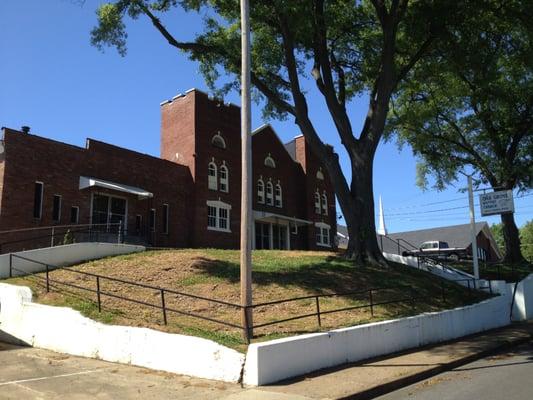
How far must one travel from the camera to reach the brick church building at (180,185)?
75.9 feet

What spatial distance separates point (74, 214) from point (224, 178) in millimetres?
11375

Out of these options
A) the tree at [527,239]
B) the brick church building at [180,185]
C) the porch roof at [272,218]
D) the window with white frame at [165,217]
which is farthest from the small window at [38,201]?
the tree at [527,239]

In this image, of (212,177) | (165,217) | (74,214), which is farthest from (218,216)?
(74,214)

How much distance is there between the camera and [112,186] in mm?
25328

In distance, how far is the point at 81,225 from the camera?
2417 centimetres

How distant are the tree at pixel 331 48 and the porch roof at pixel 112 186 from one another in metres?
6.78

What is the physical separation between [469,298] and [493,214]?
360 inches

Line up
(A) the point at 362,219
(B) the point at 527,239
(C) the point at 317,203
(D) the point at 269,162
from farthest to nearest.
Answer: (B) the point at 527,239, (C) the point at 317,203, (D) the point at 269,162, (A) the point at 362,219

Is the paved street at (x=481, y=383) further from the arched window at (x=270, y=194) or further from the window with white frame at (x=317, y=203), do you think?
the window with white frame at (x=317, y=203)

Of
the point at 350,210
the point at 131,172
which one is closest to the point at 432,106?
the point at 350,210

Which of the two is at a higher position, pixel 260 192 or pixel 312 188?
pixel 312 188

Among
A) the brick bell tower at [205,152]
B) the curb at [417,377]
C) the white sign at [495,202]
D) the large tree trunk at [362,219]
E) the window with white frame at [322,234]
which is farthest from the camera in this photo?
the window with white frame at [322,234]

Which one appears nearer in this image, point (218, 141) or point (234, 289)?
point (234, 289)

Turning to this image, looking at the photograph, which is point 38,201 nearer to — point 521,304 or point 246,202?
point 246,202
